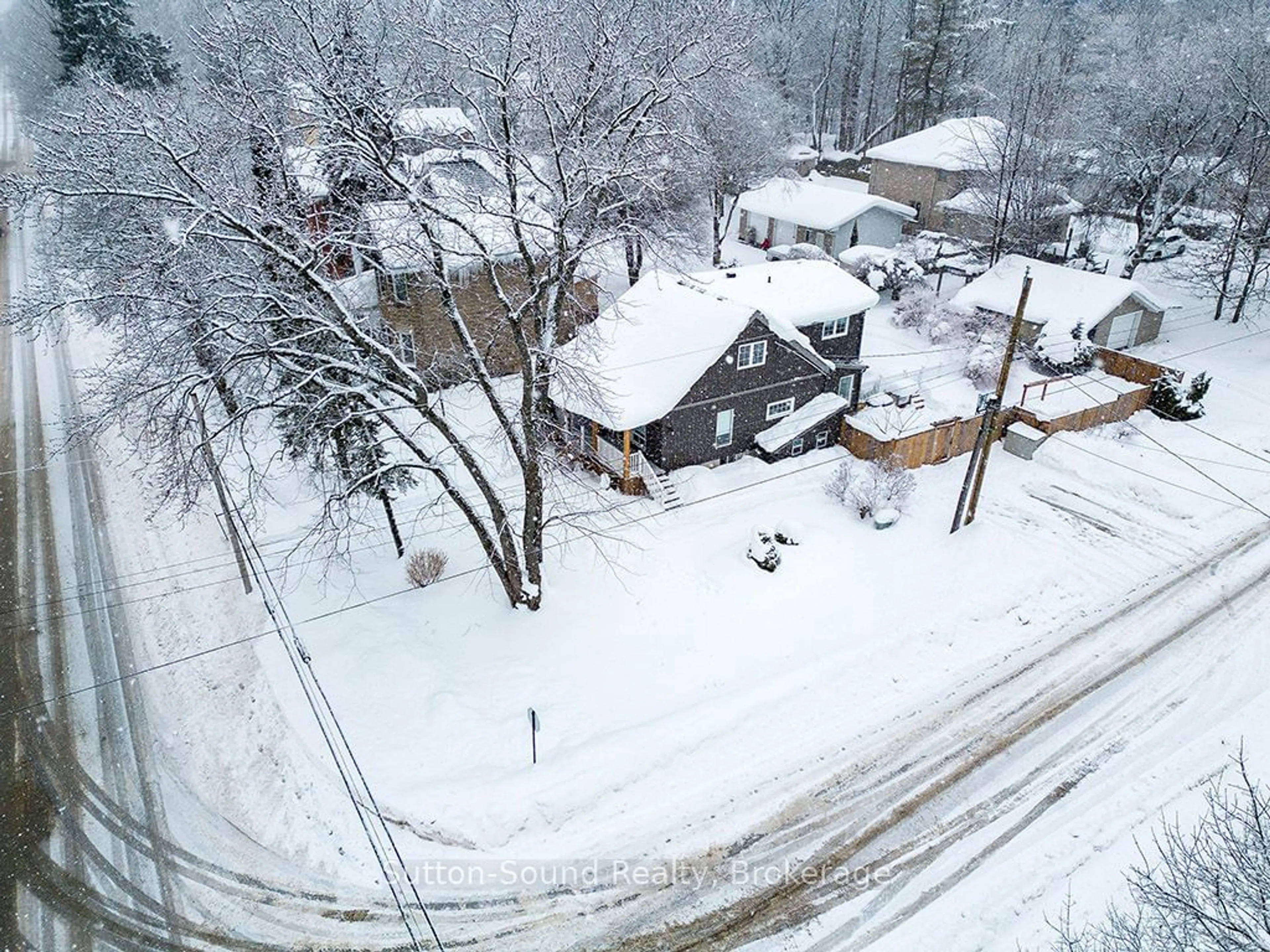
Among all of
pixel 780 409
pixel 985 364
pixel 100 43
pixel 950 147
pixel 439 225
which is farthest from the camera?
pixel 950 147

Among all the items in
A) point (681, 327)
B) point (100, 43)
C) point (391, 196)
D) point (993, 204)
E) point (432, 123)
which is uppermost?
point (100, 43)

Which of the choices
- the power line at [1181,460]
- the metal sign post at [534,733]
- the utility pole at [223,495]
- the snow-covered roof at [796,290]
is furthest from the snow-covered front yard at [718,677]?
the snow-covered roof at [796,290]

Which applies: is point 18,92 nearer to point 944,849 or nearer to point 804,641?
point 804,641

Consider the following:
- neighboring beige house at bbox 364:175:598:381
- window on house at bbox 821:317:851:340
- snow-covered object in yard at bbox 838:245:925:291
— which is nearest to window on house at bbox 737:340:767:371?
window on house at bbox 821:317:851:340

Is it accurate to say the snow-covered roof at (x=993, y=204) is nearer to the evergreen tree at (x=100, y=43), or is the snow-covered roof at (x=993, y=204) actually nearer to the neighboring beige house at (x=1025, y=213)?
the neighboring beige house at (x=1025, y=213)

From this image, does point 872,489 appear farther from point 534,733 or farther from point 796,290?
point 534,733

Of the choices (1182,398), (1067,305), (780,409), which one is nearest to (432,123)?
(780,409)

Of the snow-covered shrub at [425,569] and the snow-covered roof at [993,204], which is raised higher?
the snow-covered roof at [993,204]
